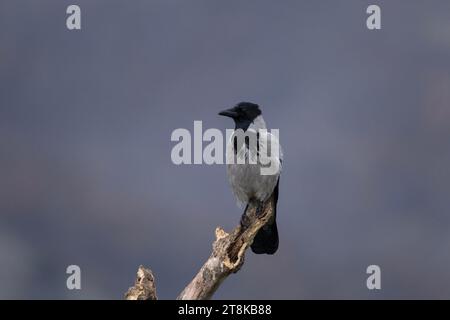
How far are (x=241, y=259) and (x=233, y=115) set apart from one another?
2.10 meters

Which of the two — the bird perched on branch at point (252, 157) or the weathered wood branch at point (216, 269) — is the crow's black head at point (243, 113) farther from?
the weathered wood branch at point (216, 269)

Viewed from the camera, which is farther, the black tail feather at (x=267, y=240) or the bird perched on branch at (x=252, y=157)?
the black tail feather at (x=267, y=240)

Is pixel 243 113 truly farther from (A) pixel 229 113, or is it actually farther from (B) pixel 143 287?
(B) pixel 143 287

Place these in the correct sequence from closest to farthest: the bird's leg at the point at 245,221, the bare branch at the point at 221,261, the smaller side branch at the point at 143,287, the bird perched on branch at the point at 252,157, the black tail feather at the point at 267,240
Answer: the smaller side branch at the point at 143,287 → the bare branch at the point at 221,261 → the bird's leg at the point at 245,221 → the bird perched on branch at the point at 252,157 → the black tail feather at the point at 267,240

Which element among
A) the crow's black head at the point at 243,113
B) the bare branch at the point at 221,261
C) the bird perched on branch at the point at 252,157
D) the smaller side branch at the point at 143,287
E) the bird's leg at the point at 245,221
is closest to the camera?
the smaller side branch at the point at 143,287

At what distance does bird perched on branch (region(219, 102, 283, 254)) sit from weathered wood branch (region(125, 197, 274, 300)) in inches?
21.3

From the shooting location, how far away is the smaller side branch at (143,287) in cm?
788

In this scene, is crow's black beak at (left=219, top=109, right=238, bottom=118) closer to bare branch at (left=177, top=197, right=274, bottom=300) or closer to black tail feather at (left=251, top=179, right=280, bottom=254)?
bare branch at (left=177, top=197, right=274, bottom=300)

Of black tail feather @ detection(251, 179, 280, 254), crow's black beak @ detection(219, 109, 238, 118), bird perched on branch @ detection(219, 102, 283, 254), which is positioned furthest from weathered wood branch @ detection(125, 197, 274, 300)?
crow's black beak @ detection(219, 109, 238, 118)

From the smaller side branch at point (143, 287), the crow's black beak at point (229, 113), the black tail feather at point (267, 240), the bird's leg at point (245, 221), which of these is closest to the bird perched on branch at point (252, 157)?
the crow's black beak at point (229, 113)

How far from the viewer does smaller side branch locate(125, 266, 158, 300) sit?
7.88 meters
